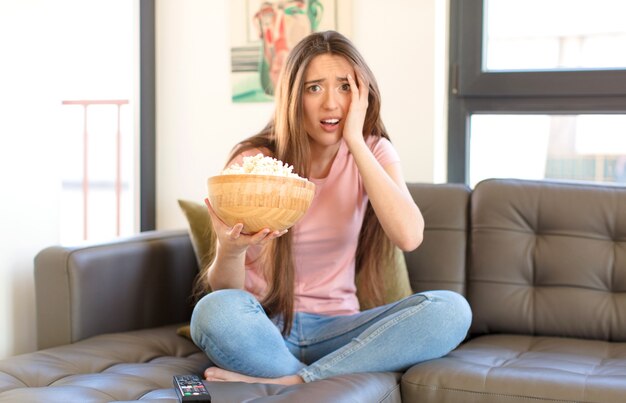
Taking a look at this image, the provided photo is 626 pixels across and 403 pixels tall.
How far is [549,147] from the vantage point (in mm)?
3293

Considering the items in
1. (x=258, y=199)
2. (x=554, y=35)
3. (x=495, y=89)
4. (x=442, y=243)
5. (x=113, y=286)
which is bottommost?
(x=113, y=286)

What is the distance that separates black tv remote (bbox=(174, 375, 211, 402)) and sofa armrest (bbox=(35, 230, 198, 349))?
644 mm

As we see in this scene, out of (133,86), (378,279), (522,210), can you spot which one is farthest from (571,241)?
(133,86)

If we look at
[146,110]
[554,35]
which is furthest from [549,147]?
[146,110]

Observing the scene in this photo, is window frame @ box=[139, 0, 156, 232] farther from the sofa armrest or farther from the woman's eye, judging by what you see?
the woman's eye

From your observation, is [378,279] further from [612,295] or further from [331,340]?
[612,295]

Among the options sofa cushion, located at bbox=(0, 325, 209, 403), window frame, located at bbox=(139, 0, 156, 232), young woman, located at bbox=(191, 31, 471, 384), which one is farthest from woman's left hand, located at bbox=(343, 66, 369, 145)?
window frame, located at bbox=(139, 0, 156, 232)

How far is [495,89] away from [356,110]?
42.9 inches

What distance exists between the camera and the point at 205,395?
182cm

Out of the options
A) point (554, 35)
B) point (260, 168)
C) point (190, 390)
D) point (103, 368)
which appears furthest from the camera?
point (554, 35)

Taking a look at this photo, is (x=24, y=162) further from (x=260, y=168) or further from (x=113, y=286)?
(x=260, y=168)

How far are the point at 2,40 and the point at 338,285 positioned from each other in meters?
1.21

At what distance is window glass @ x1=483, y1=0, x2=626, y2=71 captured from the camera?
3.18m

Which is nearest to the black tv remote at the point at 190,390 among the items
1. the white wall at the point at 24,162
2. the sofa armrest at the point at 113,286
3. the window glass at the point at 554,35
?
the sofa armrest at the point at 113,286
